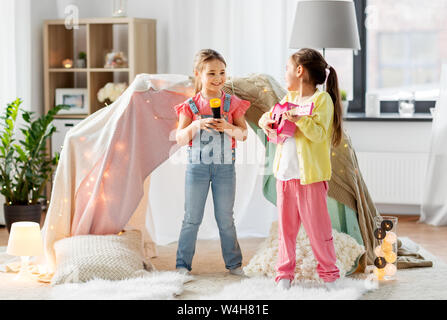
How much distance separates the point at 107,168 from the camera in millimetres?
3408

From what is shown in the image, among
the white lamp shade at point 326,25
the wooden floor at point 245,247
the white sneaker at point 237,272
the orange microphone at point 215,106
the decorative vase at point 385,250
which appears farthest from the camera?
the white lamp shade at point 326,25

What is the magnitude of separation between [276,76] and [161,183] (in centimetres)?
113

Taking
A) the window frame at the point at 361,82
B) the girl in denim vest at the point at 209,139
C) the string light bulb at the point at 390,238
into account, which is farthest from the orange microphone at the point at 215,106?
the window frame at the point at 361,82

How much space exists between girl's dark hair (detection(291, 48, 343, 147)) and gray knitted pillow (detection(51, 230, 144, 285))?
1.07 m

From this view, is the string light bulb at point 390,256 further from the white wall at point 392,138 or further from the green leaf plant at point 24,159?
the green leaf plant at point 24,159

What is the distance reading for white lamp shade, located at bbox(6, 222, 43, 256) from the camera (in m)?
3.32

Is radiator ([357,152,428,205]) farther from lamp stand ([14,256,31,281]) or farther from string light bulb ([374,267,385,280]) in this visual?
lamp stand ([14,256,31,281])

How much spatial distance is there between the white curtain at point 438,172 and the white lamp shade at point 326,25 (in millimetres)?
1127

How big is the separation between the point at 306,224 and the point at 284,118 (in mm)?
463

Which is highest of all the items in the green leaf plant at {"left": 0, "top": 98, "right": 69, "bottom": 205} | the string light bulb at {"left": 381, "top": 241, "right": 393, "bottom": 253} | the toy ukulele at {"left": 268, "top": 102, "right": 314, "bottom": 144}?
the toy ukulele at {"left": 268, "top": 102, "right": 314, "bottom": 144}

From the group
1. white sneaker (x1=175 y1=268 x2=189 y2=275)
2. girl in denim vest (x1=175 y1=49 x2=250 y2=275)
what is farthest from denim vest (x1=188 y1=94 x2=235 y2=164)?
white sneaker (x1=175 y1=268 x2=189 y2=275)

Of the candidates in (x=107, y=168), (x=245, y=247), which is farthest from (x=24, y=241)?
(x=245, y=247)

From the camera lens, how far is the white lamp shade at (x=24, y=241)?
3324mm
